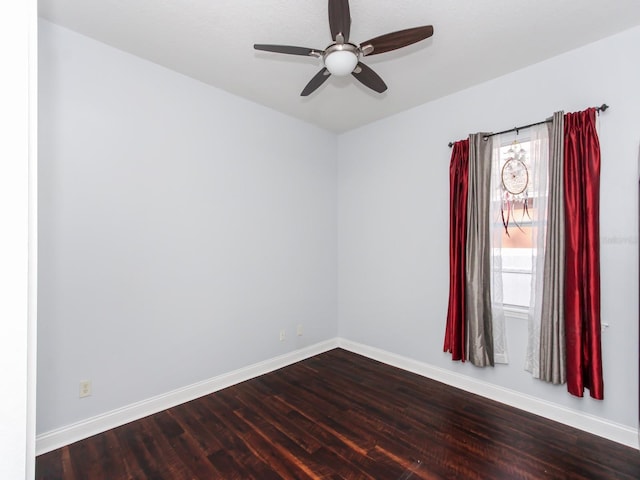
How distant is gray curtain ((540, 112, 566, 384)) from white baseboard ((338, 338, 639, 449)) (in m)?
0.26

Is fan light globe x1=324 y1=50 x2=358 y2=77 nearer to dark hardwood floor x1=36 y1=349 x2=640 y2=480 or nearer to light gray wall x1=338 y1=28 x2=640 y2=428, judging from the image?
light gray wall x1=338 y1=28 x2=640 y2=428

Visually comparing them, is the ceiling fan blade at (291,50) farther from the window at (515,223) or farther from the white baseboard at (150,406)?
the white baseboard at (150,406)

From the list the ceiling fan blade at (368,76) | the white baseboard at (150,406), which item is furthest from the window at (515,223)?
the white baseboard at (150,406)

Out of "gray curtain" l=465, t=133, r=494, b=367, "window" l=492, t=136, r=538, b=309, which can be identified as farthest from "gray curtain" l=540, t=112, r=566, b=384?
"gray curtain" l=465, t=133, r=494, b=367

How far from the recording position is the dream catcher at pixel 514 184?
2566mm

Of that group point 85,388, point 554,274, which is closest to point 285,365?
point 85,388

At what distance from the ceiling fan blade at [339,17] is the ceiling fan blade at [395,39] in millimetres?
158

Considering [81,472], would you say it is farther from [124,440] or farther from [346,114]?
[346,114]

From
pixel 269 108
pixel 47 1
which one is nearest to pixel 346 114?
pixel 269 108

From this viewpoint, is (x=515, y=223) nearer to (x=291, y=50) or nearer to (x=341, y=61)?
(x=341, y=61)

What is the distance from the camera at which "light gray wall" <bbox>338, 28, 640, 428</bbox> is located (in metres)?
2.14

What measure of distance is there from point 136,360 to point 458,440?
8.00 feet

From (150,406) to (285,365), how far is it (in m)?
1.36

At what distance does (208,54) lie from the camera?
2.43 m
